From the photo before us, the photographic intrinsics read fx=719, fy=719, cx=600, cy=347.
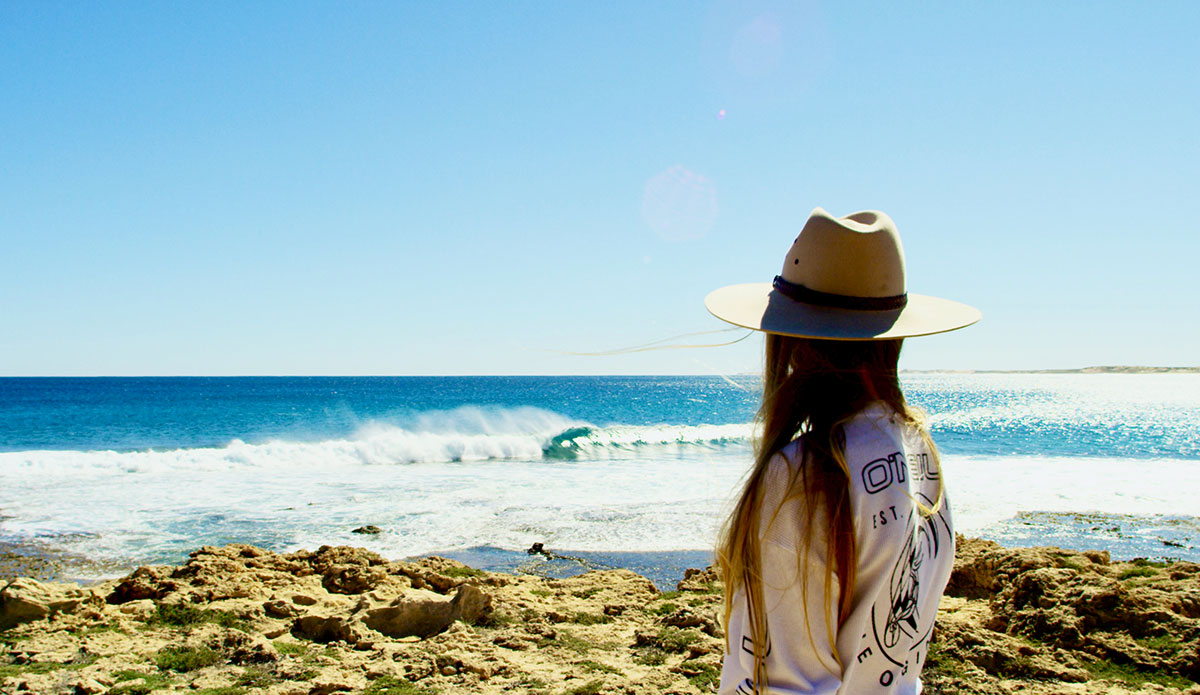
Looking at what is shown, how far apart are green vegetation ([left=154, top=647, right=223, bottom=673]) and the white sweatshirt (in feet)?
13.9

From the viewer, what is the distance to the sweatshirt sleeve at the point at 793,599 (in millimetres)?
1205

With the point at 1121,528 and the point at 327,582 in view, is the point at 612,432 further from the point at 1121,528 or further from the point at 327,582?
the point at 327,582

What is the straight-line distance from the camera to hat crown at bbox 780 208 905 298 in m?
1.40

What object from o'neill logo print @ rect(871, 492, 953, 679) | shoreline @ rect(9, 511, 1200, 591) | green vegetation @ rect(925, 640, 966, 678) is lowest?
shoreline @ rect(9, 511, 1200, 591)

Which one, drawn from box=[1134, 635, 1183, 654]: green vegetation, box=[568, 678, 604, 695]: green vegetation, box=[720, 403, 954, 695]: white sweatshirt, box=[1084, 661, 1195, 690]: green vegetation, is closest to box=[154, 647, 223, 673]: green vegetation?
box=[568, 678, 604, 695]: green vegetation

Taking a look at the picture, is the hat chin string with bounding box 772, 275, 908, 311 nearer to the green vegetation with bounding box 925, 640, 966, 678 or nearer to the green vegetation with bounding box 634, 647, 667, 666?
the green vegetation with bounding box 925, 640, 966, 678

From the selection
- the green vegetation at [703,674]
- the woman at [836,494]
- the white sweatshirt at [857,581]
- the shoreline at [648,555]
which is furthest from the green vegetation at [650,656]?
the white sweatshirt at [857,581]

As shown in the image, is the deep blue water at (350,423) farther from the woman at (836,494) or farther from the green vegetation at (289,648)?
the woman at (836,494)

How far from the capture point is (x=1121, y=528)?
1103 centimetres

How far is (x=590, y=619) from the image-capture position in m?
5.44

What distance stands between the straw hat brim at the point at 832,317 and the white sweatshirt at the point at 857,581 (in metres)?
0.15

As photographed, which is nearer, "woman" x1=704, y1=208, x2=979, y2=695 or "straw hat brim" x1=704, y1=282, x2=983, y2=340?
"woman" x1=704, y1=208, x2=979, y2=695

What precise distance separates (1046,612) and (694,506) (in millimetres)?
7568

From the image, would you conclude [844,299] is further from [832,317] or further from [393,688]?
[393,688]
